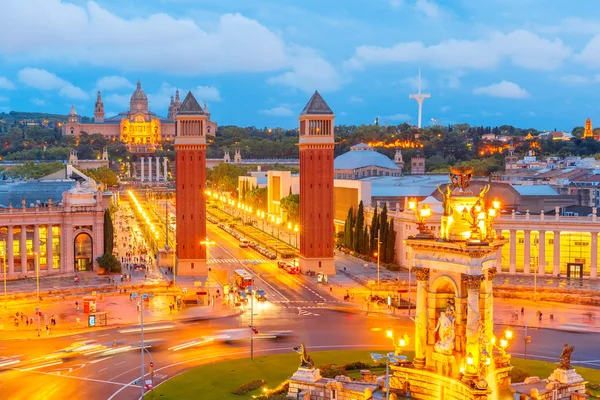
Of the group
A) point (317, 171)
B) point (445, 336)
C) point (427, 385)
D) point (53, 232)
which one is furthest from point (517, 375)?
point (53, 232)

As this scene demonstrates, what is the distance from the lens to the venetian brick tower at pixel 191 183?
4210 inches

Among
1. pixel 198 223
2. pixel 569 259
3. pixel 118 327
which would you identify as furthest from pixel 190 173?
pixel 569 259

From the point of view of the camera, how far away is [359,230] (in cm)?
12012

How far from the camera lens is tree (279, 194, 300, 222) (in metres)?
148

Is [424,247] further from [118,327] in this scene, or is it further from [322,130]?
[322,130]

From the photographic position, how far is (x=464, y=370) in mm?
40406

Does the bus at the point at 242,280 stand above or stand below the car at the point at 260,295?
above

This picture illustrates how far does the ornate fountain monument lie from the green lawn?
1164 cm

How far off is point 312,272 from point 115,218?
8457 cm

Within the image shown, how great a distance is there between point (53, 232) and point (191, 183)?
733 inches

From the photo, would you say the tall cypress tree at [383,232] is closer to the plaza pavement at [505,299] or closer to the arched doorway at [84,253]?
the plaza pavement at [505,299]

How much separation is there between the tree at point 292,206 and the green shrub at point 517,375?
96304 millimetres

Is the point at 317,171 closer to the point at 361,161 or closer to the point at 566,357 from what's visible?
the point at 566,357

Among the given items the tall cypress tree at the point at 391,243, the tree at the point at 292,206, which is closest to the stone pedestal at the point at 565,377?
the tall cypress tree at the point at 391,243
